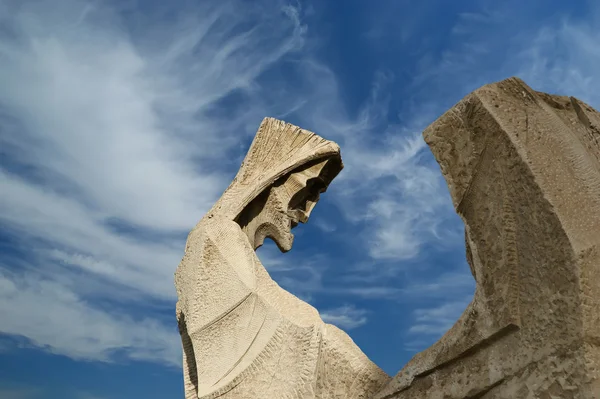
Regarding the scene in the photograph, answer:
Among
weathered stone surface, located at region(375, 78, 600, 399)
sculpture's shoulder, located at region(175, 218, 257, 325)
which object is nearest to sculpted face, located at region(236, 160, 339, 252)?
sculpture's shoulder, located at region(175, 218, 257, 325)

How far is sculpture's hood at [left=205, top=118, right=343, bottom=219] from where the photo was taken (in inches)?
196

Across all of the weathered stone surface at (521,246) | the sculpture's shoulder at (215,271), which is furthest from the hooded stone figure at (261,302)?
the weathered stone surface at (521,246)

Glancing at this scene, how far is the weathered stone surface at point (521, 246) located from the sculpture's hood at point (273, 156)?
2112mm

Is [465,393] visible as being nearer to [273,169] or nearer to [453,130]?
[453,130]

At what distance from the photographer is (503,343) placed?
258 cm

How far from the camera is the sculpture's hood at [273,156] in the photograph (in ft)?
16.3

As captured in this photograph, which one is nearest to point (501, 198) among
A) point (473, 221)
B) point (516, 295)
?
point (473, 221)

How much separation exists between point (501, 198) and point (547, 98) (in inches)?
22.9

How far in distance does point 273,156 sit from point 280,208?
424mm

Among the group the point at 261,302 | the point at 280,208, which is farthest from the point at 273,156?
the point at 261,302

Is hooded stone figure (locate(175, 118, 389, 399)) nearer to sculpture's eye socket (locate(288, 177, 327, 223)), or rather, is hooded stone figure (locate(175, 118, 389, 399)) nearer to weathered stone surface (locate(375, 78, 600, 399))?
sculpture's eye socket (locate(288, 177, 327, 223))

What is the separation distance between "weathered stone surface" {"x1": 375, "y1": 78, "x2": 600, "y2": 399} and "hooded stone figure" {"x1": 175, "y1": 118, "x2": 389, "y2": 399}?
661 millimetres

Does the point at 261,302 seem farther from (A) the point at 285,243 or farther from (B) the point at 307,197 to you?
(B) the point at 307,197

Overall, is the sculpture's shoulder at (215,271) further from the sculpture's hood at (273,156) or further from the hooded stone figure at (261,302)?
the sculpture's hood at (273,156)
